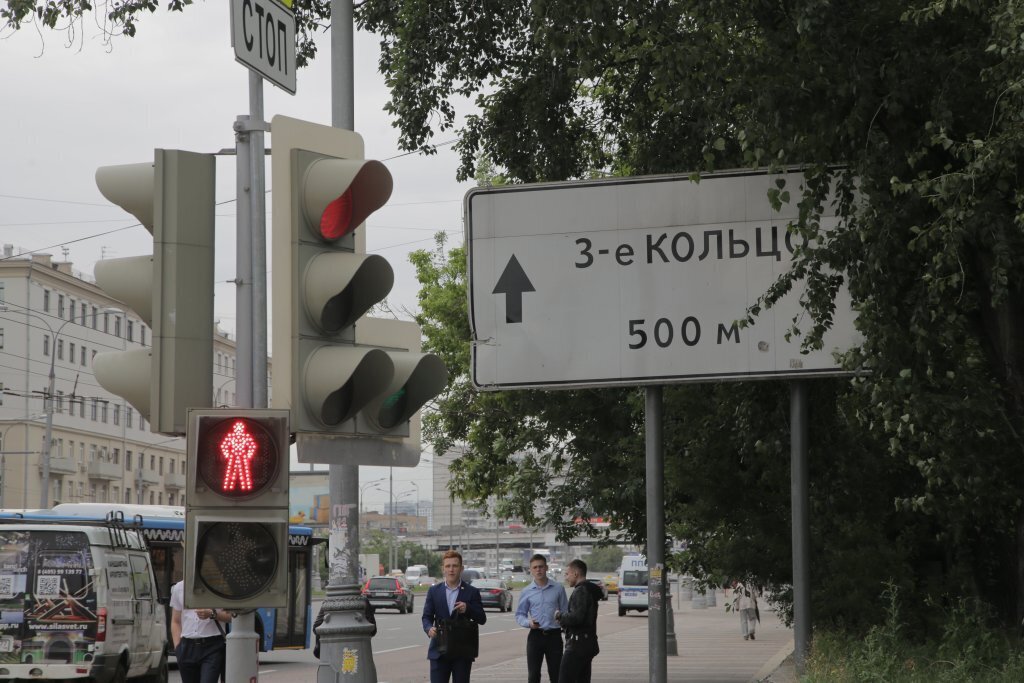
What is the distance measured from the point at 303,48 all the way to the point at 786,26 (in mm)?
7218

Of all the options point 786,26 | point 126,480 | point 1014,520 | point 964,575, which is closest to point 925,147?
point 786,26

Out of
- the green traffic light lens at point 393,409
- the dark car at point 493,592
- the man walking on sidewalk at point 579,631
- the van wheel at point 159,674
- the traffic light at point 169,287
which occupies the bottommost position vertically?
the dark car at point 493,592

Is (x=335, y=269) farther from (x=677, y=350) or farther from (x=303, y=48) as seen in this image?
(x=303, y=48)

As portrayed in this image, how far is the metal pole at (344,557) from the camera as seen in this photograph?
8.86m

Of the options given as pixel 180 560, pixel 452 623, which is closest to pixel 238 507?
pixel 452 623

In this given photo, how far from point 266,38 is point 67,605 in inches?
422

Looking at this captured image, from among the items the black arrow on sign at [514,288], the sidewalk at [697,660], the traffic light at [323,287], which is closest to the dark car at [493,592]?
the sidewalk at [697,660]

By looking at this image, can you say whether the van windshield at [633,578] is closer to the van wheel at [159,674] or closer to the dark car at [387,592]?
the dark car at [387,592]

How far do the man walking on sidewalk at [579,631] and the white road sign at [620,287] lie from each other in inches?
265

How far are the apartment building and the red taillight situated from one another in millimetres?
63320

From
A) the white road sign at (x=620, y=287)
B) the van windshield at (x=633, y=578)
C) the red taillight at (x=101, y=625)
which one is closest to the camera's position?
the white road sign at (x=620, y=287)

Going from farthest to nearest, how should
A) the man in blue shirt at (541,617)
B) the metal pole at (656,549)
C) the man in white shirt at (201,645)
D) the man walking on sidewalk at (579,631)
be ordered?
the man in blue shirt at (541,617) → the man walking on sidewalk at (579,631) → the man in white shirt at (201,645) → the metal pole at (656,549)

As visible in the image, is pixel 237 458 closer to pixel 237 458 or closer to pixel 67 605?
pixel 237 458

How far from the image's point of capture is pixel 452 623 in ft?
40.5
